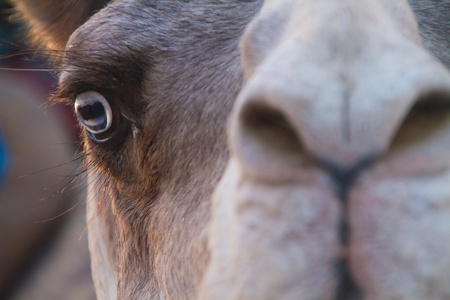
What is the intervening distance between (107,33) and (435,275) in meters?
1.61

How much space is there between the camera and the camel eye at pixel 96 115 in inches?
90.8

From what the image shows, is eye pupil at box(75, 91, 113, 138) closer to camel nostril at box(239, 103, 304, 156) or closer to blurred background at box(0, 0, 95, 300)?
camel nostril at box(239, 103, 304, 156)

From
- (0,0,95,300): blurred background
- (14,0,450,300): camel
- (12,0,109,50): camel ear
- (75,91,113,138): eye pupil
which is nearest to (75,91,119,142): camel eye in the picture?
(75,91,113,138): eye pupil

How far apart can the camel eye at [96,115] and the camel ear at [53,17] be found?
824 mm

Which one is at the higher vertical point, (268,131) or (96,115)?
(268,131)

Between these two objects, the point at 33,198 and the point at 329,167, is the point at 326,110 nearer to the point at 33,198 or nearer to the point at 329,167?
the point at 329,167

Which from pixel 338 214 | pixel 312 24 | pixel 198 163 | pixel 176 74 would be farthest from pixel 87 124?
pixel 338 214

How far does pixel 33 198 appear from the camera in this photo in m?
5.75

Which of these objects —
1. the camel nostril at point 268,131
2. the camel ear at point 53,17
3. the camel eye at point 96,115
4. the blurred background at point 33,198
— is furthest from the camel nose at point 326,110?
the blurred background at point 33,198

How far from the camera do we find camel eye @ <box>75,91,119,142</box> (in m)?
2.31

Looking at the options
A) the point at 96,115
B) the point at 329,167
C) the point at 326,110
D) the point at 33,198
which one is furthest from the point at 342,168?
the point at 33,198

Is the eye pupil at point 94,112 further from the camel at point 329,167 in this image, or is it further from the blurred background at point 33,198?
the blurred background at point 33,198

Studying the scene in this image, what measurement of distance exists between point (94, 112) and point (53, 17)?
119cm

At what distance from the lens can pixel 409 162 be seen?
4.18 ft
